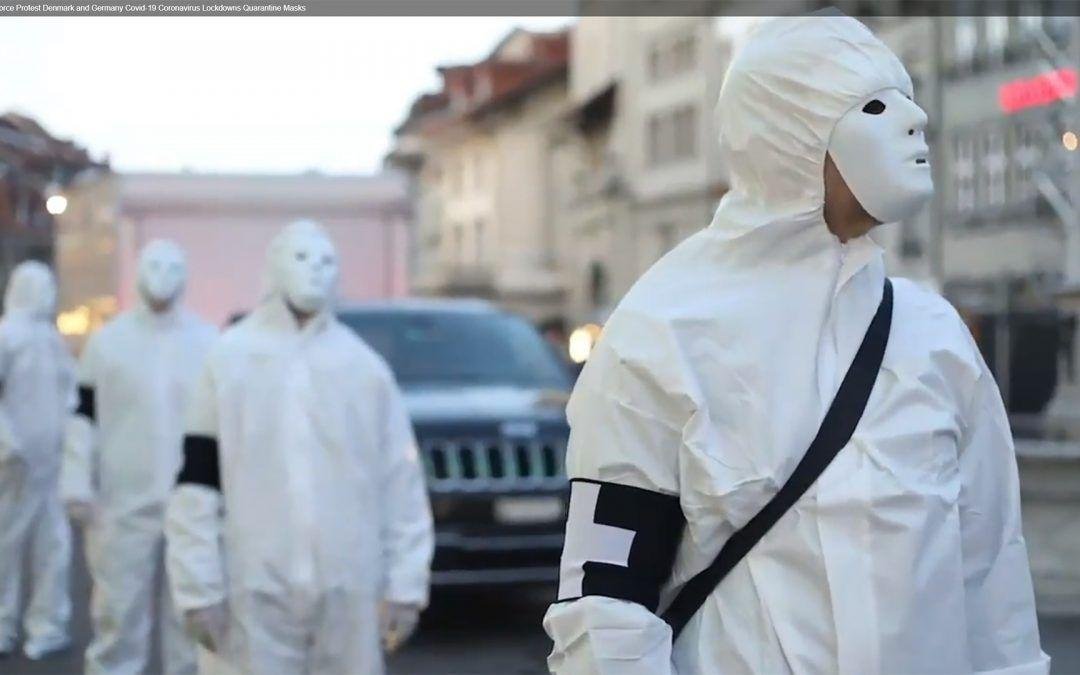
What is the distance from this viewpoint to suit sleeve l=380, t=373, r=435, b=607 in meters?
5.59

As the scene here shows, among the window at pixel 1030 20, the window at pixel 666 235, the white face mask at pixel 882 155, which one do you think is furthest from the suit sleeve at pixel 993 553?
the window at pixel 666 235

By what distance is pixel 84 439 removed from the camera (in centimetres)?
806

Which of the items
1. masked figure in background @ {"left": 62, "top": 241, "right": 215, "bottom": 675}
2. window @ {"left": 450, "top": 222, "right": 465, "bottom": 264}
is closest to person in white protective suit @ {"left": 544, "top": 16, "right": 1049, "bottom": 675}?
masked figure in background @ {"left": 62, "top": 241, "right": 215, "bottom": 675}

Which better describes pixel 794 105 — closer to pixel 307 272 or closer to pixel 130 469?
pixel 307 272

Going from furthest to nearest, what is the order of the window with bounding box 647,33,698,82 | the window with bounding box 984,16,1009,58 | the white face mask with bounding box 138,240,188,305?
1. the window with bounding box 647,33,698,82
2. the window with bounding box 984,16,1009,58
3. the white face mask with bounding box 138,240,188,305

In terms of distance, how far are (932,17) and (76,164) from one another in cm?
2025

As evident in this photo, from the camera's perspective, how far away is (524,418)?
10391 mm

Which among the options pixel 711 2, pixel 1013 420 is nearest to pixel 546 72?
pixel 711 2

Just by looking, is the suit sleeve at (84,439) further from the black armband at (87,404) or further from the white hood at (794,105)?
the white hood at (794,105)

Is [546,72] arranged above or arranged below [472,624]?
above

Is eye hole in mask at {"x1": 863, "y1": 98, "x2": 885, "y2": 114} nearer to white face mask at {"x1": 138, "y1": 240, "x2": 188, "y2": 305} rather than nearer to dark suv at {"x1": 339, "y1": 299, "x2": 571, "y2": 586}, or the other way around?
white face mask at {"x1": 138, "y1": 240, "x2": 188, "y2": 305}

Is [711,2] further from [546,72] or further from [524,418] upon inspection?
[524,418]

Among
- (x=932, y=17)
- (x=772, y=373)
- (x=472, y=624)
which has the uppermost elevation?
(x=932, y=17)

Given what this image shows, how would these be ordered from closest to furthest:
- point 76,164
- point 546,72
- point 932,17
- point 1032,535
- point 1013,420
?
point 1032,535 → point 1013,420 → point 76,164 → point 932,17 → point 546,72
